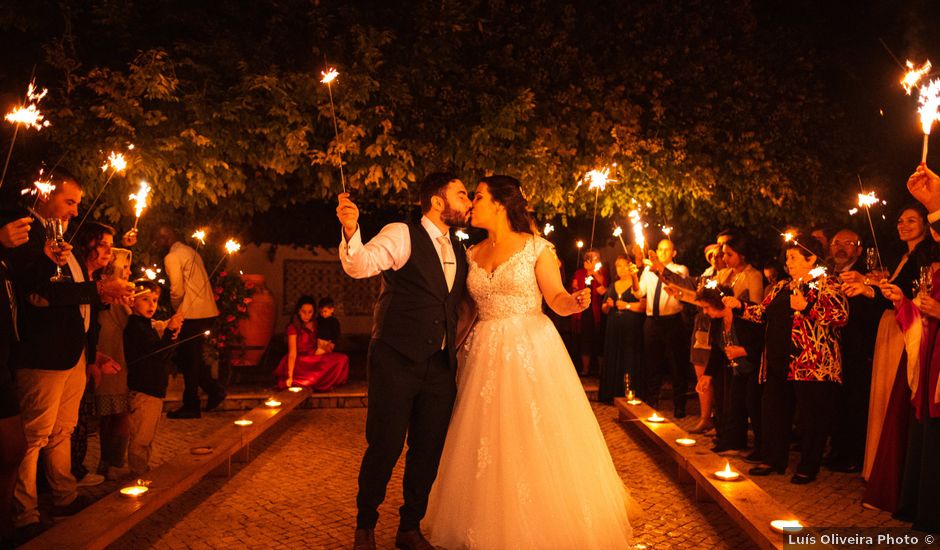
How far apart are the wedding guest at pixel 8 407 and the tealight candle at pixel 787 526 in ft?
13.8

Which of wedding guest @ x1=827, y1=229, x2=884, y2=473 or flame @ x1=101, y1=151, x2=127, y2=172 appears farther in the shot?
wedding guest @ x1=827, y1=229, x2=884, y2=473

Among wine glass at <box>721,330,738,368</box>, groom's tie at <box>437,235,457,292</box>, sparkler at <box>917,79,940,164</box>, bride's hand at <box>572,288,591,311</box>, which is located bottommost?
wine glass at <box>721,330,738,368</box>

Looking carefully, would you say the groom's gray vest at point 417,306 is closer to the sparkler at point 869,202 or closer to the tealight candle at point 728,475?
the tealight candle at point 728,475

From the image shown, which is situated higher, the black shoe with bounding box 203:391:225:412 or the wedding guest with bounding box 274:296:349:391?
the wedding guest with bounding box 274:296:349:391

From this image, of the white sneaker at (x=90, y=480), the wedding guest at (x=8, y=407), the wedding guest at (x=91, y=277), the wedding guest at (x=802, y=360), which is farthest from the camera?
the wedding guest at (x=802, y=360)

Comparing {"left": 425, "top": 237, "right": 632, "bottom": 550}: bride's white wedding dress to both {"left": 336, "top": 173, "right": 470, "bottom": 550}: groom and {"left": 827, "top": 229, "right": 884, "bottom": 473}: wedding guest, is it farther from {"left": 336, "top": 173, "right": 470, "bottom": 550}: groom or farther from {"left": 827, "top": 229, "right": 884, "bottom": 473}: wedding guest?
{"left": 827, "top": 229, "right": 884, "bottom": 473}: wedding guest

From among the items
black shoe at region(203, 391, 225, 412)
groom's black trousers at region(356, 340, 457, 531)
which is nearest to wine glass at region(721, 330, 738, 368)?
groom's black trousers at region(356, 340, 457, 531)

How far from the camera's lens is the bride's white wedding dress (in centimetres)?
437

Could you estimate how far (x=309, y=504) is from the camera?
588 cm

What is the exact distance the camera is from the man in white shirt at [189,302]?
8.97 m

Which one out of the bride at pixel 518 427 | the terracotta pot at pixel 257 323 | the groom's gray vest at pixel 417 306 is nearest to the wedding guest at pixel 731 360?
the bride at pixel 518 427

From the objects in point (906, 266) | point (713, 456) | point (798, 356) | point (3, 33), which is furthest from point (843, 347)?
point (3, 33)

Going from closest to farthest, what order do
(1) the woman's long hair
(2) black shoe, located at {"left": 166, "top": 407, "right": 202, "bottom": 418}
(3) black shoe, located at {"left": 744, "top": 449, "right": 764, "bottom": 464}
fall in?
(1) the woman's long hair → (3) black shoe, located at {"left": 744, "top": 449, "right": 764, "bottom": 464} → (2) black shoe, located at {"left": 166, "top": 407, "right": 202, "bottom": 418}

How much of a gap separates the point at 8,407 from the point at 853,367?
254 inches
